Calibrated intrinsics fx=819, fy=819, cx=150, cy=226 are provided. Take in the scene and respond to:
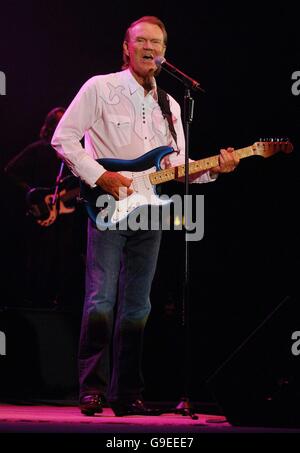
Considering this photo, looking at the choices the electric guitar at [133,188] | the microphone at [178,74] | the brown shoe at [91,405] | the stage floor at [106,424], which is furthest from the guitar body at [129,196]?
the stage floor at [106,424]

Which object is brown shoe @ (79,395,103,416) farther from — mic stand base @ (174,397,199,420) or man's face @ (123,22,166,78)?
man's face @ (123,22,166,78)

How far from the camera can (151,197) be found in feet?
13.2

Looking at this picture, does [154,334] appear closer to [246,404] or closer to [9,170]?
[246,404]

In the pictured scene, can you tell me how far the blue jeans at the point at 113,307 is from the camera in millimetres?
3842

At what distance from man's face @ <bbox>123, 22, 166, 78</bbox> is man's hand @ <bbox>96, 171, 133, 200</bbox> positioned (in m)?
0.57

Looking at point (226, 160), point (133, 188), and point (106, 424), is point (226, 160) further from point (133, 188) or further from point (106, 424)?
point (106, 424)

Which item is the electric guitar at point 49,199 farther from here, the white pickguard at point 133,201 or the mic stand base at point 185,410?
the mic stand base at point 185,410

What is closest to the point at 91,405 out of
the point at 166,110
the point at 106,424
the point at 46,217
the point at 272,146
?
the point at 106,424

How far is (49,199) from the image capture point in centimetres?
650

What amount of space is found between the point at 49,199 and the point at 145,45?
107 inches

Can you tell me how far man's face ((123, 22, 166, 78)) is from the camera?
4000mm

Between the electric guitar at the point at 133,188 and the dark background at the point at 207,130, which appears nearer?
the electric guitar at the point at 133,188

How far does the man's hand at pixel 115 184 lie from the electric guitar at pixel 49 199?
104 inches

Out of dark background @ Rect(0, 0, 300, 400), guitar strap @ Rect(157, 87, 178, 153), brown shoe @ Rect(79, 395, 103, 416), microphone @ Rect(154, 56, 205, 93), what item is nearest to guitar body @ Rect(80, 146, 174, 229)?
guitar strap @ Rect(157, 87, 178, 153)
